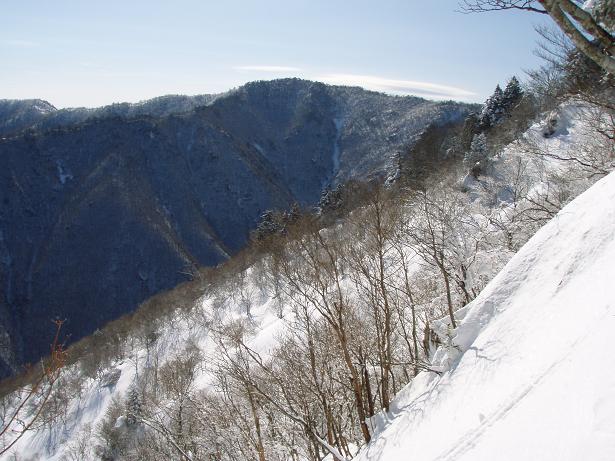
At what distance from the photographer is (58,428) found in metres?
35.8

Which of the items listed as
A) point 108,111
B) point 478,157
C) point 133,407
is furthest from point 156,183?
point 478,157

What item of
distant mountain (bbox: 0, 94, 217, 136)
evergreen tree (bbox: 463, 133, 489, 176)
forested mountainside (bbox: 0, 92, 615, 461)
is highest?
distant mountain (bbox: 0, 94, 217, 136)

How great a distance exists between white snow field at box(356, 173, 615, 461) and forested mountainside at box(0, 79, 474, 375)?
65266 millimetres

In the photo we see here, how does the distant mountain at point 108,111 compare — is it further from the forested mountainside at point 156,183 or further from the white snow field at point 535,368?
the white snow field at point 535,368

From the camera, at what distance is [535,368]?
3861 millimetres

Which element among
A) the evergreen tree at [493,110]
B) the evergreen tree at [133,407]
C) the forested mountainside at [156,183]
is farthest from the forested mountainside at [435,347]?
the forested mountainside at [156,183]

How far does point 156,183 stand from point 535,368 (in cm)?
12427

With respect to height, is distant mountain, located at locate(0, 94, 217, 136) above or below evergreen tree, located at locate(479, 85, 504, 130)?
above

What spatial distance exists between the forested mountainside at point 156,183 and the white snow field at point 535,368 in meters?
65.3

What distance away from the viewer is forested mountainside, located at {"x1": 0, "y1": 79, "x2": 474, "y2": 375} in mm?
93188

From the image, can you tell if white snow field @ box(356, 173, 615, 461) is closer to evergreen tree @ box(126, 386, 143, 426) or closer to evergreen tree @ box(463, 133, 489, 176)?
evergreen tree @ box(463, 133, 489, 176)

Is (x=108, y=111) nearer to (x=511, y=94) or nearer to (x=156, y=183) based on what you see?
(x=156, y=183)

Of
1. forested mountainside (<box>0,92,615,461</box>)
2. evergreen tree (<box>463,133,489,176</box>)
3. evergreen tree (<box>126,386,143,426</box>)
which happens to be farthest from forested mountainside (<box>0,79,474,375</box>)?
forested mountainside (<box>0,92,615,461</box>)

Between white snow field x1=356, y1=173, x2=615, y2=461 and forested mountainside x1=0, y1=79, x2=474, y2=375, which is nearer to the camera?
white snow field x1=356, y1=173, x2=615, y2=461
